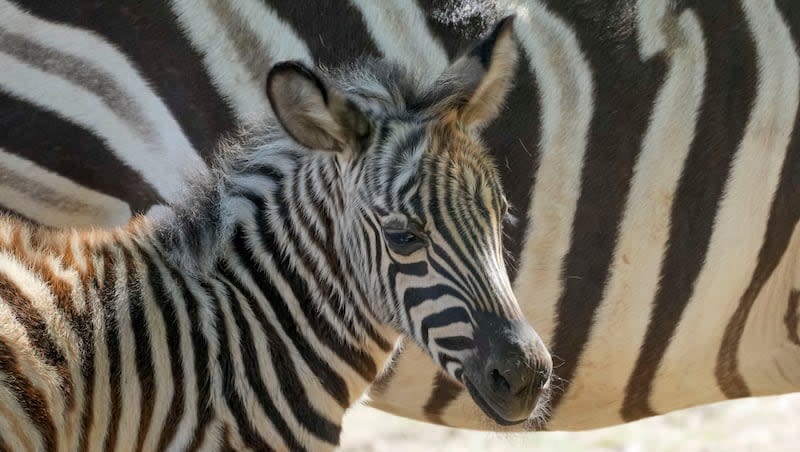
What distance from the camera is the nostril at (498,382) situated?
4246 mm

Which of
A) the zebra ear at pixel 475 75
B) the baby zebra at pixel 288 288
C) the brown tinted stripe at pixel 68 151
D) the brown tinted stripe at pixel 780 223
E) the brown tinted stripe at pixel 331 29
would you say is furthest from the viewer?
the brown tinted stripe at pixel 780 223

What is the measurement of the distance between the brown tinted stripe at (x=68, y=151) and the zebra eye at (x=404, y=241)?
1226 millimetres

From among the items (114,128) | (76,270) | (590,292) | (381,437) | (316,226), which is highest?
(114,128)

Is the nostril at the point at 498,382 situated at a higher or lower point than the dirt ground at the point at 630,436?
higher

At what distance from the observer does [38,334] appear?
4117 millimetres

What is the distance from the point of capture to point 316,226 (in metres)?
4.71

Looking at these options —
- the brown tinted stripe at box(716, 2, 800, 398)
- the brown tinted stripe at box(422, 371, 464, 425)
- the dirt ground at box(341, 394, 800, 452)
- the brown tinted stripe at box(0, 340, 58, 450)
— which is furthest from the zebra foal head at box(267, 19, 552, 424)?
the dirt ground at box(341, 394, 800, 452)

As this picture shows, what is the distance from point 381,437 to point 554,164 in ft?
14.4

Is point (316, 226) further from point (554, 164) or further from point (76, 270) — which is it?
point (554, 164)

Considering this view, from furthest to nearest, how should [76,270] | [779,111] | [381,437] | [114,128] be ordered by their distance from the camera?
[381,437] → [779,111] → [114,128] → [76,270]

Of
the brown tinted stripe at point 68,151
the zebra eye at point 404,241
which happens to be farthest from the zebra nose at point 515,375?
the brown tinted stripe at point 68,151

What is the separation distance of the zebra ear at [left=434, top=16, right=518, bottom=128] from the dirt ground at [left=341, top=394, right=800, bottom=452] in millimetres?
4647

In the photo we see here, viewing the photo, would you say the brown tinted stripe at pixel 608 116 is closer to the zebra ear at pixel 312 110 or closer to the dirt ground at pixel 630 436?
the zebra ear at pixel 312 110

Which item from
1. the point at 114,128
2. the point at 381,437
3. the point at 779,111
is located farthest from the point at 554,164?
the point at 381,437
